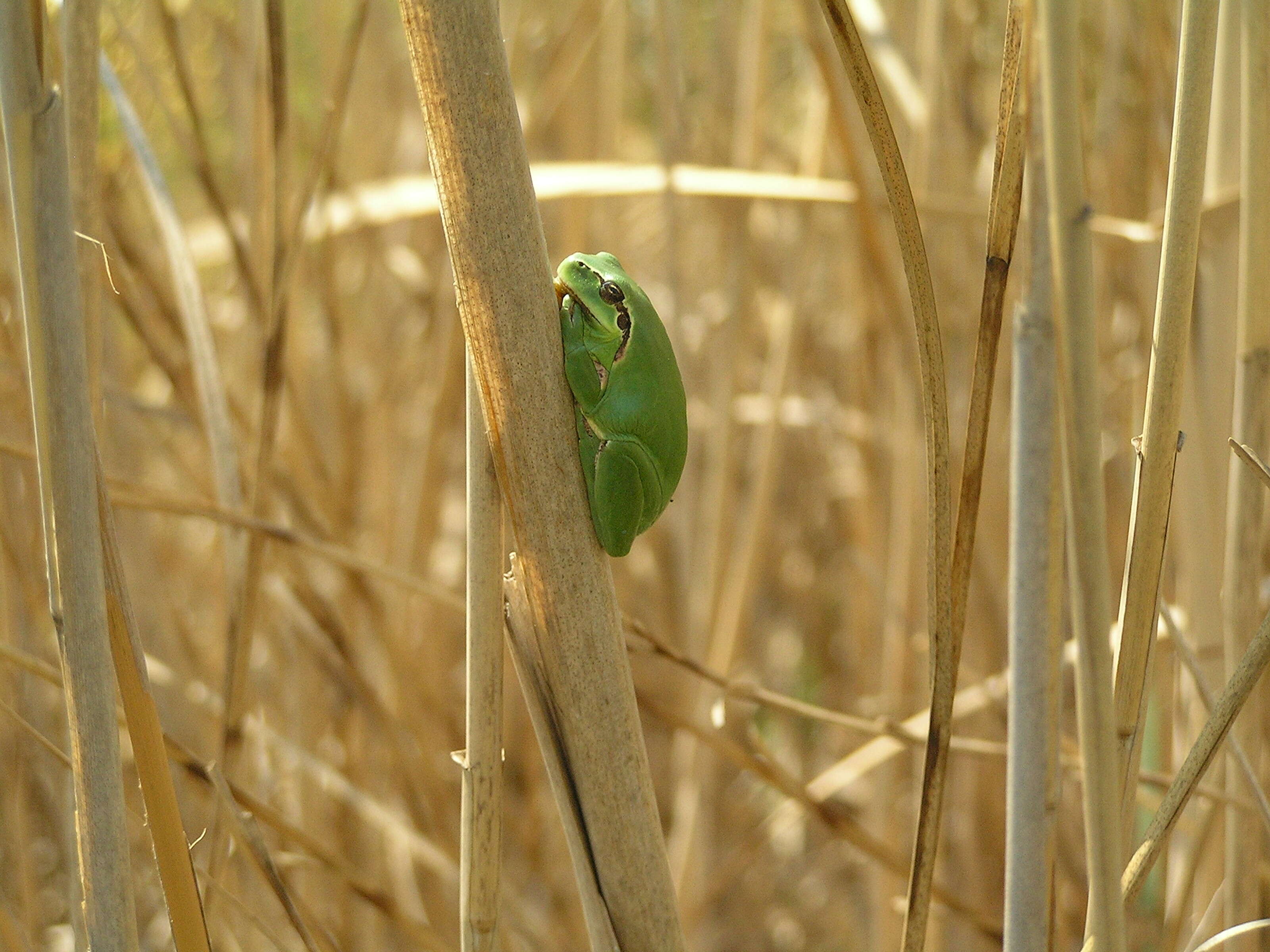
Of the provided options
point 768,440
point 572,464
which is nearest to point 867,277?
point 768,440

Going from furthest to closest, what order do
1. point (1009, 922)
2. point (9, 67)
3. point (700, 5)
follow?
point (700, 5)
point (1009, 922)
point (9, 67)

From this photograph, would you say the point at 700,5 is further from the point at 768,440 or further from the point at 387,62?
the point at 768,440

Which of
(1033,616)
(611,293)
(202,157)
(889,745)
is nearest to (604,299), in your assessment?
(611,293)

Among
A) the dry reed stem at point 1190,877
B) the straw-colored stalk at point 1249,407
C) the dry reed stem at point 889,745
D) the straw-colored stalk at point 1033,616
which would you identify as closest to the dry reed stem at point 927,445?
the straw-colored stalk at point 1033,616

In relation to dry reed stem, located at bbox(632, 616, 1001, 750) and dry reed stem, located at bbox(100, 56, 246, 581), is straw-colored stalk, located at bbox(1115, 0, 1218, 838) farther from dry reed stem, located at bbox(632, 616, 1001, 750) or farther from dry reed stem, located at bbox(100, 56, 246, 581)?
dry reed stem, located at bbox(100, 56, 246, 581)

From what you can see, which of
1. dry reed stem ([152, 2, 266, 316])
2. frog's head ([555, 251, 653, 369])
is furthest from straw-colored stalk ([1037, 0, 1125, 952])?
dry reed stem ([152, 2, 266, 316])

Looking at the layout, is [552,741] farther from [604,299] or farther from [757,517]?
[757,517]
